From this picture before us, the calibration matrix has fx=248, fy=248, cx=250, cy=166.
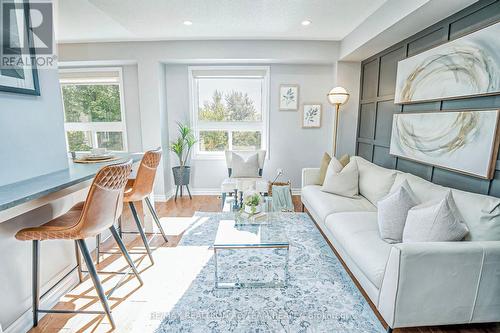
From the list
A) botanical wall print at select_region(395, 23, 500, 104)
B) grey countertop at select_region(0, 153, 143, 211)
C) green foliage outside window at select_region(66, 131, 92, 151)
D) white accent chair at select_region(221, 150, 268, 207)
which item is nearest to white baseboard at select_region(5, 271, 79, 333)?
grey countertop at select_region(0, 153, 143, 211)

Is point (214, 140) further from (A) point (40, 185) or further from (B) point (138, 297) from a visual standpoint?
(A) point (40, 185)

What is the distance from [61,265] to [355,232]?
2.43 metres

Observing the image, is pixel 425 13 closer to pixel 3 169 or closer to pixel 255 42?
pixel 255 42

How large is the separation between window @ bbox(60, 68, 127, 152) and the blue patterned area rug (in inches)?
126

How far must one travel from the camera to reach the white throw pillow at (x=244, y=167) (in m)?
4.03

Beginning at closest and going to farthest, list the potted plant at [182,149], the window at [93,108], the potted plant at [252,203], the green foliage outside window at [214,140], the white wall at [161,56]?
the potted plant at [252,203] → the white wall at [161,56] → the potted plant at [182,149] → the window at [93,108] → the green foliage outside window at [214,140]

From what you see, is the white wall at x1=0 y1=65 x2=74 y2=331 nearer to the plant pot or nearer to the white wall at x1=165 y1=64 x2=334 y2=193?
the plant pot

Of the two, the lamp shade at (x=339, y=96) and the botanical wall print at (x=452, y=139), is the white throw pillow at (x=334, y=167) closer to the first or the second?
the botanical wall print at (x=452, y=139)

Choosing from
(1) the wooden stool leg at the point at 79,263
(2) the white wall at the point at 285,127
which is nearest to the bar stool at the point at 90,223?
(1) the wooden stool leg at the point at 79,263

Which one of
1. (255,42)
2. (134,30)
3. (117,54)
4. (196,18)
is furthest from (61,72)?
(255,42)

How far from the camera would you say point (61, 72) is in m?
4.33

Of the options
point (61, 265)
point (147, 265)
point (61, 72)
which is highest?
point (61, 72)

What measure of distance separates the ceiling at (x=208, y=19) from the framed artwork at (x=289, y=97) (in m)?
0.80

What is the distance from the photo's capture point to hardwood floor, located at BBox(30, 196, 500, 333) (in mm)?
1657
